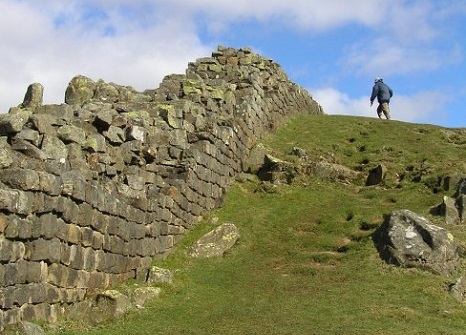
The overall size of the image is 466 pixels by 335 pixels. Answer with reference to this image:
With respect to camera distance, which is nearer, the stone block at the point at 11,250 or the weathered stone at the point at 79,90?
the stone block at the point at 11,250

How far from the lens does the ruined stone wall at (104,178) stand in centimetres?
1459

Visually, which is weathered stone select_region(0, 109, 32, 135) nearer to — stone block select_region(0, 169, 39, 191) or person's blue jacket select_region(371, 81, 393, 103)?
stone block select_region(0, 169, 39, 191)

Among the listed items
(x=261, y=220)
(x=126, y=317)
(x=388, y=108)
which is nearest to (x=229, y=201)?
(x=261, y=220)

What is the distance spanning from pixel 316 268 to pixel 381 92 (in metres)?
28.8

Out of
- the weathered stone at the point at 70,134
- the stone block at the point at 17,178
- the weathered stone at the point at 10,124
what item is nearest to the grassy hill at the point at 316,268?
the stone block at the point at 17,178

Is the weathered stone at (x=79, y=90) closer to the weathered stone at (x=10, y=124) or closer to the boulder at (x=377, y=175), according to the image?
the boulder at (x=377, y=175)

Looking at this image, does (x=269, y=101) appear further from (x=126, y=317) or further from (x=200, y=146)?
(x=126, y=317)

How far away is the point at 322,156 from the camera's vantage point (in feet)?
112

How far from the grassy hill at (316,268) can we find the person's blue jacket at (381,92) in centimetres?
1121

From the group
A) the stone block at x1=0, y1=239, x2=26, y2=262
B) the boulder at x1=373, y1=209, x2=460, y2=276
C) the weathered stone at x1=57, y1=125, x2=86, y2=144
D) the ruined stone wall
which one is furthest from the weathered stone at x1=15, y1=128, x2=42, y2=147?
the boulder at x1=373, y1=209, x2=460, y2=276

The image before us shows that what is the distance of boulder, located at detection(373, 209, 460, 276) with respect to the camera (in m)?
20.3

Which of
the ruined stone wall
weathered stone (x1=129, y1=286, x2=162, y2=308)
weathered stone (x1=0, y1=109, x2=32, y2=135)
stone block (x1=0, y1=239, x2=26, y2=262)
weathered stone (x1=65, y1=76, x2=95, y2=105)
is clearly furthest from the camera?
weathered stone (x1=65, y1=76, x2=95, y2=105)

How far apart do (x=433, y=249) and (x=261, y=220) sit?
25.4ft

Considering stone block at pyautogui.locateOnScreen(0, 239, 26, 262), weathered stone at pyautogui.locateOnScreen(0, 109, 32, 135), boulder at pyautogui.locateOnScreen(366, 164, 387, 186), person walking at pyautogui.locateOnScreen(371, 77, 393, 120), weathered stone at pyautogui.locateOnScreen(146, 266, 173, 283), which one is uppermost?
person walking at pyautogui.locateOnScreen(371, 77, 393, 120)
